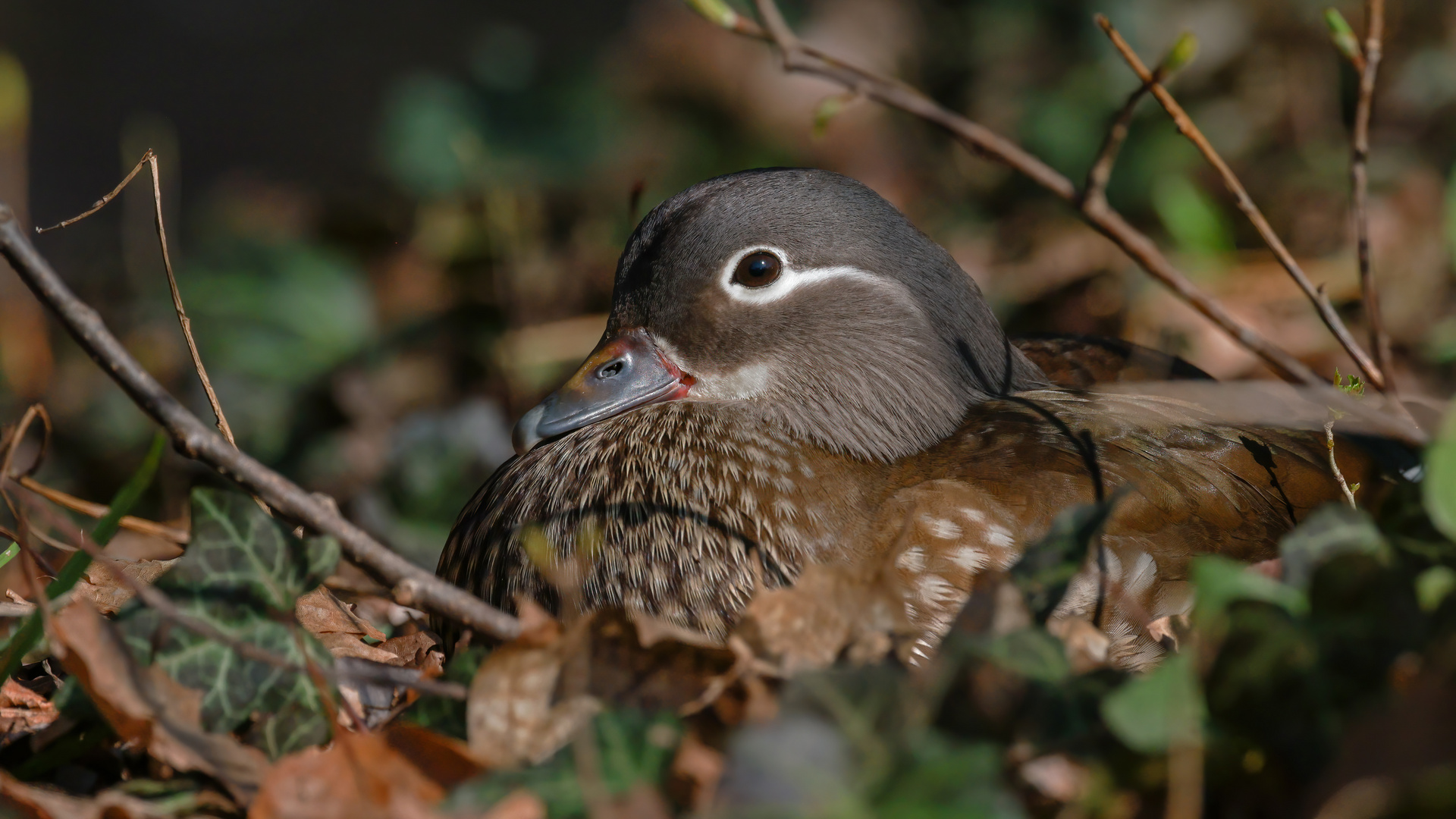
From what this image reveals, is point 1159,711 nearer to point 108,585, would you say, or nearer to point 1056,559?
point 1056,559

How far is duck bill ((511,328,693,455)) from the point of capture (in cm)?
252

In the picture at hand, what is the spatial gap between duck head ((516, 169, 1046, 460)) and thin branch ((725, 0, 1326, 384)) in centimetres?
33

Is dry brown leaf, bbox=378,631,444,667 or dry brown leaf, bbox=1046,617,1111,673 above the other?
dry brown leaf, bbox=1046,617,1111,673

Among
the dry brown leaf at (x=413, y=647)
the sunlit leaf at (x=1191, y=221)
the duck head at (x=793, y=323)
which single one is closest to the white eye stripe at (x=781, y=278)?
the duck head at (x=793, y=323)

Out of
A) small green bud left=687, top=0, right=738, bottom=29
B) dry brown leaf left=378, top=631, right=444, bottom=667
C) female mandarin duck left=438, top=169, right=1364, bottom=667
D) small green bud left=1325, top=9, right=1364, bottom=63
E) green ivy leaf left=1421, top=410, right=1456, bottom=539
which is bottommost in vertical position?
dry brown leaf left=378, top=631, right=444, bottom=667

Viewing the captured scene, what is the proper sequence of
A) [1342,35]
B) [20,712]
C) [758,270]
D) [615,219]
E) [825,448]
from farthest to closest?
[615,219] < [758,270] < [825,448] < [1342,35] < [20,712]

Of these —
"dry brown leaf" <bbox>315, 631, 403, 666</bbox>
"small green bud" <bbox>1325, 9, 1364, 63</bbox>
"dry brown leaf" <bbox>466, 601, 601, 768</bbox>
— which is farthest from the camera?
"dry brown leaf" <bbox>315, 631, 403, 666</bbox>

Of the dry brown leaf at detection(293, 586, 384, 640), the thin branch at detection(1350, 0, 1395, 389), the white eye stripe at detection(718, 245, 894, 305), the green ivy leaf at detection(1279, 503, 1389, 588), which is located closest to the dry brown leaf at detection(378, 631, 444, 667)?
the dry brown leaf at detection(293, 586, 384, 640)

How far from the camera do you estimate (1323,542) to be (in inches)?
53.2

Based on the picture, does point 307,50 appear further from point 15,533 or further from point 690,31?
point 15,533

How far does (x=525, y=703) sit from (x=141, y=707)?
0.44 m

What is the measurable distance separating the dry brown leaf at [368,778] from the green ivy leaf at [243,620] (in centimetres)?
8

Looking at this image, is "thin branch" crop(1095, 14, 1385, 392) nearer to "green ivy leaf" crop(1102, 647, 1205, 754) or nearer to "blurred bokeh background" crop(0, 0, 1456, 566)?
"green ivy leaf" crop(1102, 647, 1205, 754)

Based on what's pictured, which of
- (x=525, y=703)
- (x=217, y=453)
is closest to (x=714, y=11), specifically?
(x=217, y=453)
